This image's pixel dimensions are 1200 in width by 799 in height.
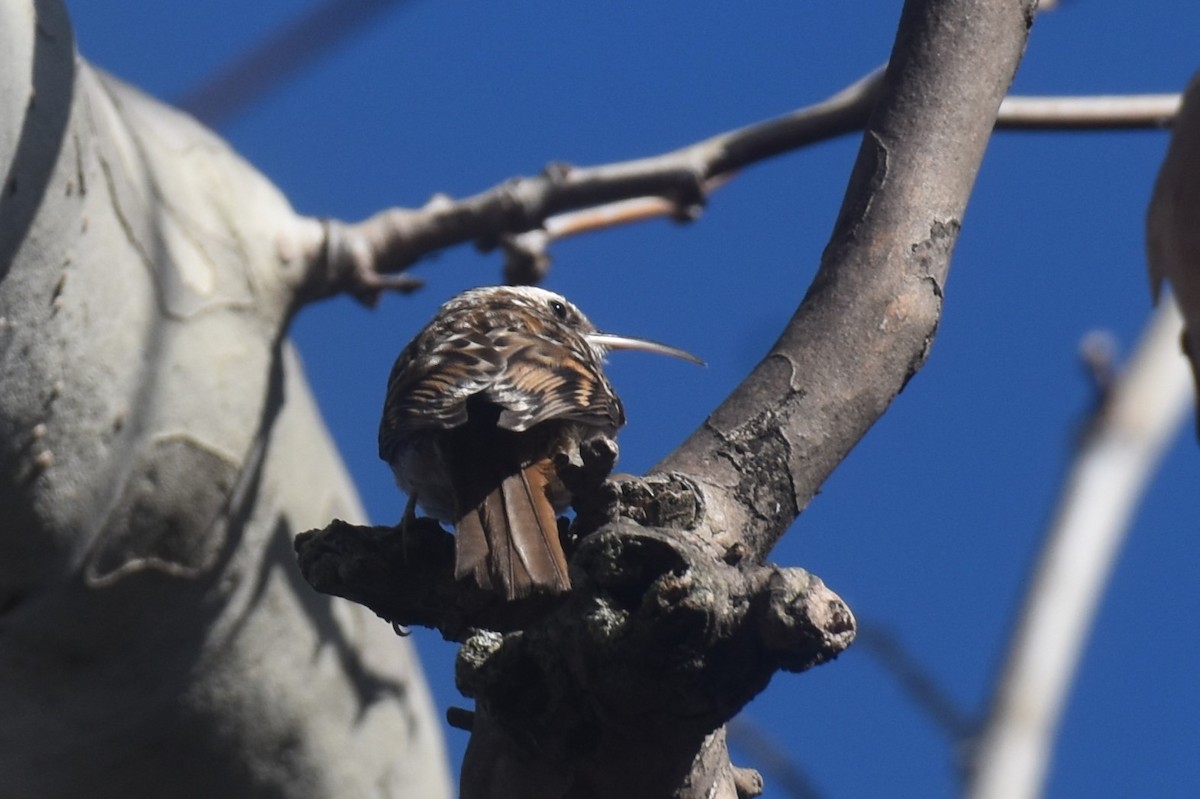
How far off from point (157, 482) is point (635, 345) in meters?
1.69

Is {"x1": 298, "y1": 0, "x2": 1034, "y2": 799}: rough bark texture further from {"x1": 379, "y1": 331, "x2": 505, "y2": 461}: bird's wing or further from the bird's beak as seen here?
the bird's beak

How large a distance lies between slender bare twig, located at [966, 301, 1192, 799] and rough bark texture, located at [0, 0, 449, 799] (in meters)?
1.73

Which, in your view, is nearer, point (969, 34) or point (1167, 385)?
point (969, 34)

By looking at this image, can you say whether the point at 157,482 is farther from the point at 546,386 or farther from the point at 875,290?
the point at 875,290

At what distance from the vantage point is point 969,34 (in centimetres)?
234

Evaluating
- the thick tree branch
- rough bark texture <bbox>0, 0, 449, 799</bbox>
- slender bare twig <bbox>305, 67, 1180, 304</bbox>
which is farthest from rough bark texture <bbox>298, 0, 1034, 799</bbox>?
slender bare twig <bbox>305, 67, 1180, 304</bbox>

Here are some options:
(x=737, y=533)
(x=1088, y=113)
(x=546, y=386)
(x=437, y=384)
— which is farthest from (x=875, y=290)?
(x=1088, y=113)

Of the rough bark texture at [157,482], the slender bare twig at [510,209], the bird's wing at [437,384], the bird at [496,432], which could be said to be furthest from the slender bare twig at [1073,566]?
the rough bark texture at [157,482]

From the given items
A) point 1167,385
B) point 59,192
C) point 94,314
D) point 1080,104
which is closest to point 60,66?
point 59,192

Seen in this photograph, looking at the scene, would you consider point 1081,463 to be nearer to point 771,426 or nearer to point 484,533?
point 771,426

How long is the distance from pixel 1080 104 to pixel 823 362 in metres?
1.72

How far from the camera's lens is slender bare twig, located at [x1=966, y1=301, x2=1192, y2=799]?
9.12 ft

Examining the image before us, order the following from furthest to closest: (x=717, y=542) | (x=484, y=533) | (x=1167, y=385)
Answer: (x=1167, y=385)
(x=484, y=533)
(x=717, y=542)

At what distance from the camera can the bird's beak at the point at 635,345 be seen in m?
4.14
